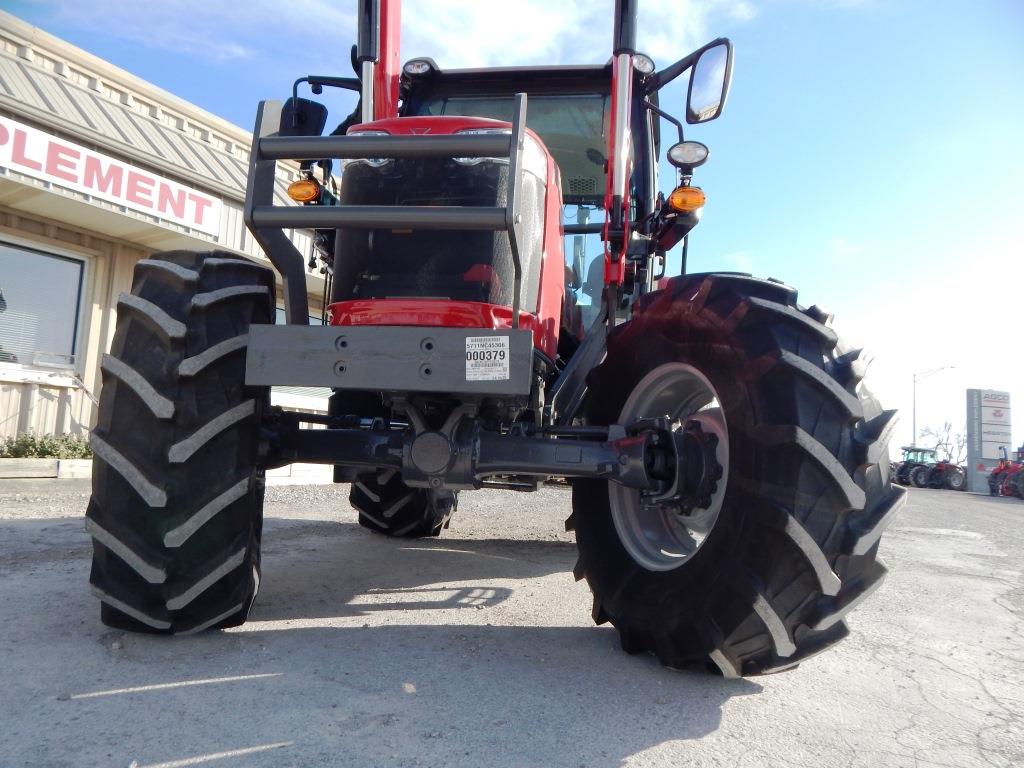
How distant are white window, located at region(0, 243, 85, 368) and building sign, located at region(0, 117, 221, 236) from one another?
4.81ft

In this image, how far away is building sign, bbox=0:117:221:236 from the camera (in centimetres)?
835

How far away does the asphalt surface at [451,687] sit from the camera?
1854 mm

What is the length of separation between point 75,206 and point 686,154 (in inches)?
339

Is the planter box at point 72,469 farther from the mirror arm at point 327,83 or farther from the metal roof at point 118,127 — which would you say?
the mirror arm at point 327,83

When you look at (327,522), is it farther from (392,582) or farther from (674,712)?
(674,712)

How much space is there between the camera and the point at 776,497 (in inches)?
88.7

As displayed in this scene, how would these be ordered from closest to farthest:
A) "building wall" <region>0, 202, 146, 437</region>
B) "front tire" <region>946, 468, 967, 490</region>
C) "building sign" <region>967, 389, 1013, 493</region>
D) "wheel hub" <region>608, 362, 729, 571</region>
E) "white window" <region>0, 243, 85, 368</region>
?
"wheel hub" <region>608, 362, 729, 571</region>
"building wall" <region>0, 202, 146, 437</region>
"white window" <region>0, 243, 85, 368</region>
"front tire" <region>946, 468, 967, 490</region>
"building sign" <region>967, 389, 1013, 493</region>

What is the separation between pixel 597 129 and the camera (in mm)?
4328

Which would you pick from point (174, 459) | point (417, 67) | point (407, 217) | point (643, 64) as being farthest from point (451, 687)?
point (417, 67)

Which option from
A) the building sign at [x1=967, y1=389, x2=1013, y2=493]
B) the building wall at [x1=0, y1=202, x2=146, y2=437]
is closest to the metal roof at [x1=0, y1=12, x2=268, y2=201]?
the building wall at [x1=0, y1=202, x2=146, y2=437]

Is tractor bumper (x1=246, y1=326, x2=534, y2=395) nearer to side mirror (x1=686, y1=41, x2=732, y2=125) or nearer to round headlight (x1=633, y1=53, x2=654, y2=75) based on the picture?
side mirror (x1=686, y1=41, x2=732, y2=125)

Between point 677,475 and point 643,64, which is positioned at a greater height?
point 643,64

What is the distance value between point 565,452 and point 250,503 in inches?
45.2

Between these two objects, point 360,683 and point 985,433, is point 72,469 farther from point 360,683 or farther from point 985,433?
point 985,433
